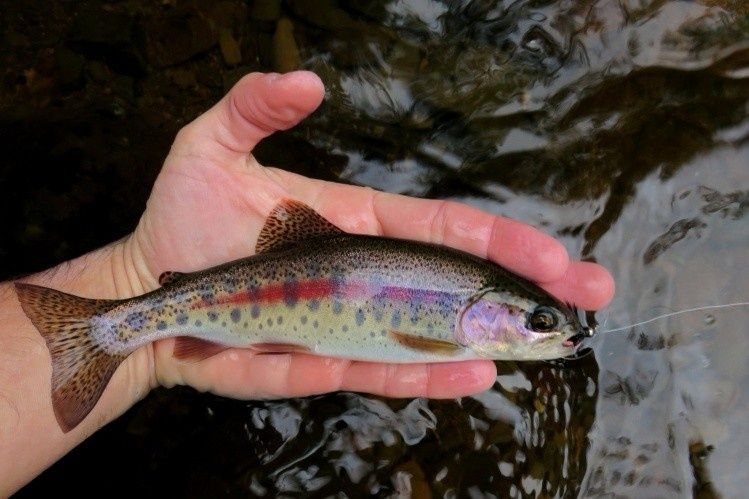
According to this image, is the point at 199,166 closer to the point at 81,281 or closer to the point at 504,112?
the point at 81,281

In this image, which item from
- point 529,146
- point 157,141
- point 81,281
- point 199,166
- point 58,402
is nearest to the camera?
point 58,402

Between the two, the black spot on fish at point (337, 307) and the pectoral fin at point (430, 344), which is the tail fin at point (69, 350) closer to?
the black spot on fish at point (337, 307)

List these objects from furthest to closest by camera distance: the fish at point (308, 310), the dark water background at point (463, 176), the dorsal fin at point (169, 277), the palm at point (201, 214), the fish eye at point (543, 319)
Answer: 1. the dark water background at point (463, 176)
2. the palm at point (201, 214)
3. the dorsal fin at point (169, 277)
4. the fish at point (308, 310)
5. the fish eye at point (543, 319)

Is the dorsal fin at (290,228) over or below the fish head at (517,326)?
over

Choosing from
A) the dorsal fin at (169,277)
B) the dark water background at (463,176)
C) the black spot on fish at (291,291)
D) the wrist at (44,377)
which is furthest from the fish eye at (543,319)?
the wrist at (44,377)

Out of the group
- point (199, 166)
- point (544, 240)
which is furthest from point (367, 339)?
point (199, 166)

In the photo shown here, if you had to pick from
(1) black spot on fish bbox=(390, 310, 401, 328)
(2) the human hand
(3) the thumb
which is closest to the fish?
(1) black spot on fish bbox=(390, 310, 401, 328)
